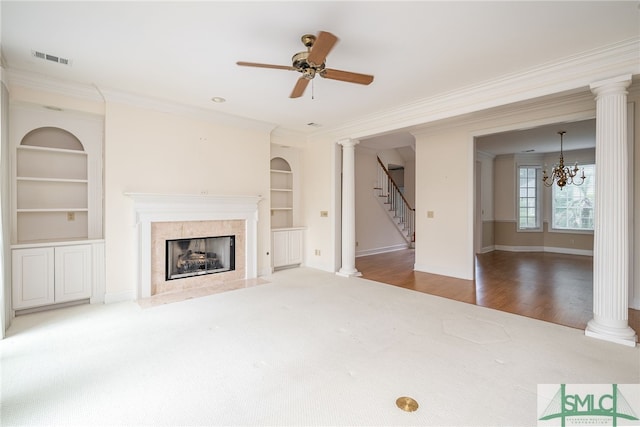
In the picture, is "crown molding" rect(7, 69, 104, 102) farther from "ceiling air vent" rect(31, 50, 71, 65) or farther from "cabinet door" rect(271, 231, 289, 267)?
"cabinet door" rect(271, 231, 289, 267)

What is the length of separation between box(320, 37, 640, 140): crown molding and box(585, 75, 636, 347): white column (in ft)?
0.52

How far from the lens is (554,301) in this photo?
411 centimetres

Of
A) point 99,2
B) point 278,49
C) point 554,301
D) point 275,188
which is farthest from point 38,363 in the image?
point 554,301

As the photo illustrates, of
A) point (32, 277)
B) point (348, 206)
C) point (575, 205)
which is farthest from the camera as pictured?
point (575, 205)

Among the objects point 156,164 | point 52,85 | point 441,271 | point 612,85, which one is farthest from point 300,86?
point 441,271

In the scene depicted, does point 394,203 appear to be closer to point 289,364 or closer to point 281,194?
point 281,194

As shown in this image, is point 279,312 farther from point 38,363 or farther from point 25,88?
point 25,88

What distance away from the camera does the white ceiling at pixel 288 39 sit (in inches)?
93.2

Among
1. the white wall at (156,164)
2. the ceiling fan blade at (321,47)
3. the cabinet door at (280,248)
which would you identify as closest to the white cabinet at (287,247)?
the cabinet door at (280,248)

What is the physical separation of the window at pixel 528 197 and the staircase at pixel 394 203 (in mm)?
3091

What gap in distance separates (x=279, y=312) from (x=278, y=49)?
2.90 metres

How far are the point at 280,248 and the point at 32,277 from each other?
144 inches

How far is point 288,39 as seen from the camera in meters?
2.79

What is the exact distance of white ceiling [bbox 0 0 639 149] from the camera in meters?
2.37
